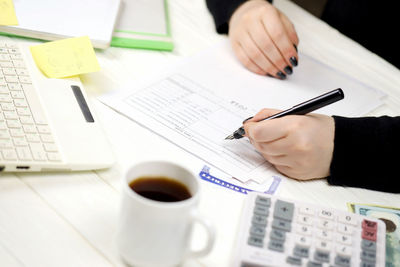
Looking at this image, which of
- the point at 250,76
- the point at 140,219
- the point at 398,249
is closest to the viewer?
the point at 140,219

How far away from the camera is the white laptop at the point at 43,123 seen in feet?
2.07

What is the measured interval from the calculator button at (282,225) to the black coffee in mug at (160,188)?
13cm

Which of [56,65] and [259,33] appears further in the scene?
[259,33]

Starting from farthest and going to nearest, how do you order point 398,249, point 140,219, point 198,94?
point 198,94 < point 398,249 < point 140,219

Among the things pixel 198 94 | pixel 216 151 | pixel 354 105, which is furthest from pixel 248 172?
pixel 354 105

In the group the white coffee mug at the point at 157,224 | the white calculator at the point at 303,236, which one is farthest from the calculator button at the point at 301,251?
the white coffee mug at the point at 157,224

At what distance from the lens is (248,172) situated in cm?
74

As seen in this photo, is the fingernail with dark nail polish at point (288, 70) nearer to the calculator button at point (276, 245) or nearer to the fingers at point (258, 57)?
the fingers at point (258, 57)

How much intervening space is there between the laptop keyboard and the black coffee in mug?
0.51 ft

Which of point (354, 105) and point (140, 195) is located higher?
point (140, 195)

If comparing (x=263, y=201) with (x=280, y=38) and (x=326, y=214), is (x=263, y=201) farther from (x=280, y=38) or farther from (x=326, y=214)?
(x=280, y=38)

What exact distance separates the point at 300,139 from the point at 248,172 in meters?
0.10

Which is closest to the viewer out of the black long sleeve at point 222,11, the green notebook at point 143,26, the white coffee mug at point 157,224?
the white coffee mug at point 157,224

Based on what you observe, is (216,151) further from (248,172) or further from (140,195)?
(140,195)
